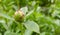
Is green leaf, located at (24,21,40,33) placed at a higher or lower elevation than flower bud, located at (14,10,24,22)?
lower

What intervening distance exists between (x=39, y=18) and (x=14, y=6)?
302mm

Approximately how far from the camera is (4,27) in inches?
57.2

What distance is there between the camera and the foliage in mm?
1142

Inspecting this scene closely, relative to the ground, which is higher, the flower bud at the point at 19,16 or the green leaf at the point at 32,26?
the flower bud at the point at 19,16

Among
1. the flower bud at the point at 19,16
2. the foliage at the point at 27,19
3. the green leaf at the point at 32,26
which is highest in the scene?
the foliage at the point at 27,19

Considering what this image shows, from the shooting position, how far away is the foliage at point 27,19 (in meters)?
1.14

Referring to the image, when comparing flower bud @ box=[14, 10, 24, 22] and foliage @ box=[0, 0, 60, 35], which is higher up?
foliage @ box=[0, 0, 60, 35]

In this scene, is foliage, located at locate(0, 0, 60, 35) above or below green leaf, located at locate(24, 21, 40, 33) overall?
above

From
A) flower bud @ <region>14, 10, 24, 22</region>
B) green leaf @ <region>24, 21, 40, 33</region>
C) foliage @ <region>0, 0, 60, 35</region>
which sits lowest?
green leaf @ <region>24, 21, 40, 33</region>

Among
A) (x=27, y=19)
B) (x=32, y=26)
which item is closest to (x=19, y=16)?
(x=32, y=26)

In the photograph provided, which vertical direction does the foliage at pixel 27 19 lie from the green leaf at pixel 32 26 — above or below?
above

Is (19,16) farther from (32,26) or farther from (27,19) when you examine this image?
(27,19)

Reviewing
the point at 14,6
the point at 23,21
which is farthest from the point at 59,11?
the point at 23,21

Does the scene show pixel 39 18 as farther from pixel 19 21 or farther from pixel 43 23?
pixel 19 21
